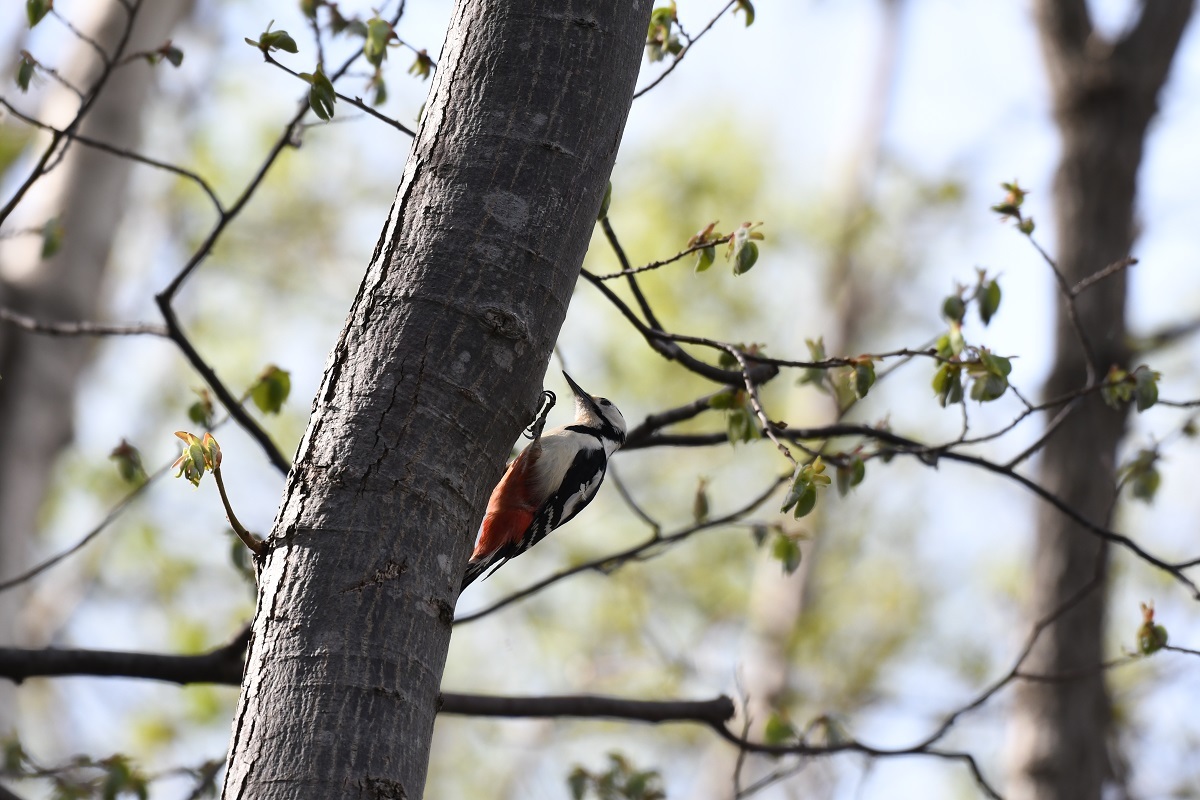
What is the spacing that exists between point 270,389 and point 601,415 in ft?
5.42

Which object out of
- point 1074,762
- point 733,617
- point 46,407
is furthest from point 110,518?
point 733,617

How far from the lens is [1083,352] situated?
4.61 metres

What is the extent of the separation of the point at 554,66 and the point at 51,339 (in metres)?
3.97

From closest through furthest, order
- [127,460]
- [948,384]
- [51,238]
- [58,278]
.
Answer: [948,384] < [127,460] < [51,238] < [58,278]

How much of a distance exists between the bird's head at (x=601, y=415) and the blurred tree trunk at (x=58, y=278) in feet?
7.17

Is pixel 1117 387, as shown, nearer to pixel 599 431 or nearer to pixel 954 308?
pixel 954 308

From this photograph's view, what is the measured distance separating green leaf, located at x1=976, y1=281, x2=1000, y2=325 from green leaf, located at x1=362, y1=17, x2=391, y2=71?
1527 mm

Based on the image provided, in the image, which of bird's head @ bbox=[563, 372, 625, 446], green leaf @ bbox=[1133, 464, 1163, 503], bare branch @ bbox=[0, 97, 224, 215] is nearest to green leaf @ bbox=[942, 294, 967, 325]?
green leaf @ bbox=[1133, 464, 1163, 503]

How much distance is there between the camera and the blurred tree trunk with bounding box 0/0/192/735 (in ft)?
15.5

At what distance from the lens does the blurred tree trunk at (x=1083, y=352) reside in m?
4.71

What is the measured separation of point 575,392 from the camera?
421 centimetres

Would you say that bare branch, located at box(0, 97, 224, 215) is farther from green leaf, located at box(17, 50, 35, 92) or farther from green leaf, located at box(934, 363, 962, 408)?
green leaf, located at box(934, 363, 962, 408)

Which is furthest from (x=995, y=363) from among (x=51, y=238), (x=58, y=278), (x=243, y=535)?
(x=58, y=278)

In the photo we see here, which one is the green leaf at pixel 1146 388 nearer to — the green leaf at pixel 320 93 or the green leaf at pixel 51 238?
the green leaf at pixel 320 93
